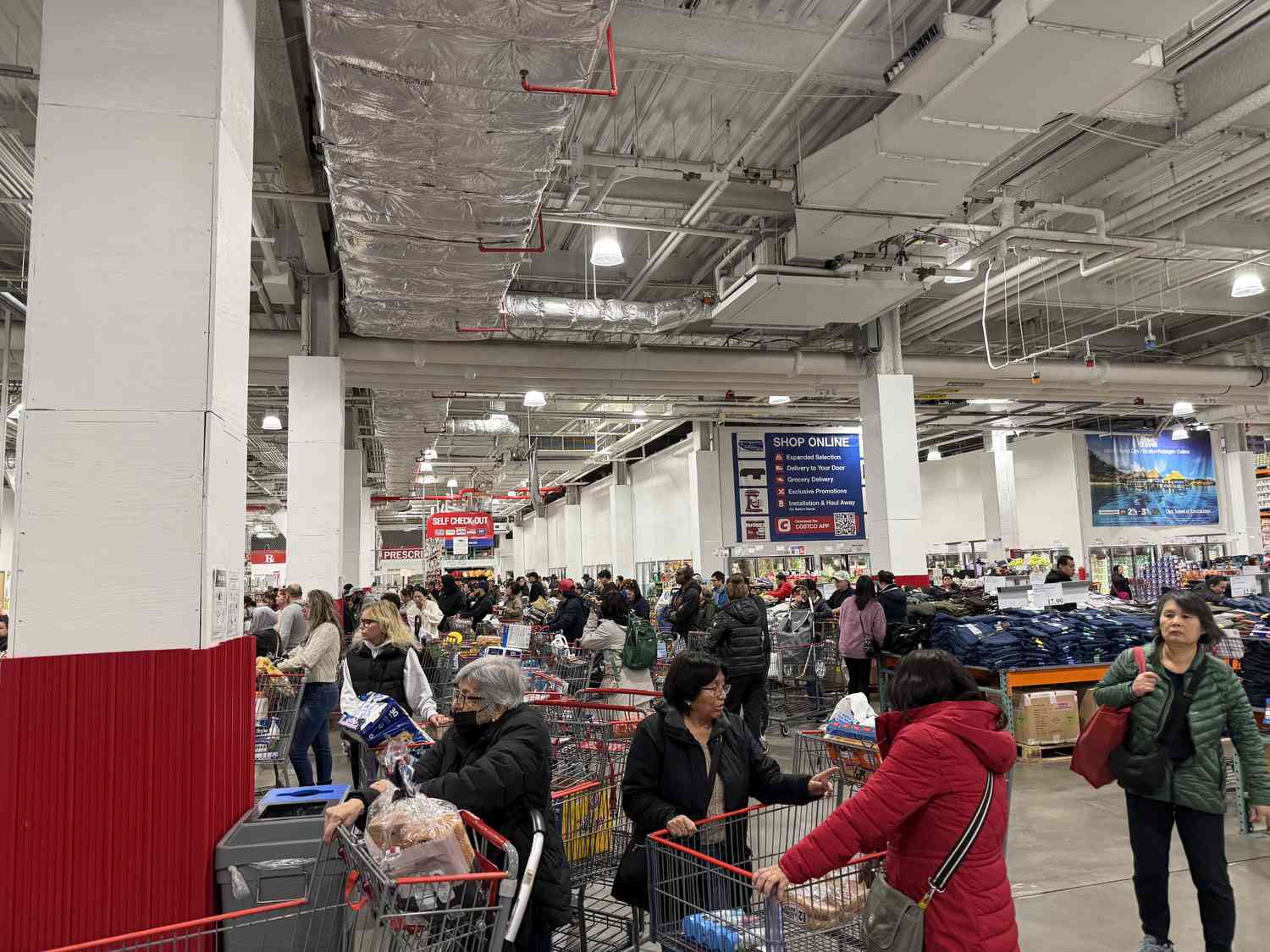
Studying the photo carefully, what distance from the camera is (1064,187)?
10.6 meters

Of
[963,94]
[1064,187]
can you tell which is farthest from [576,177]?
[1064,187]

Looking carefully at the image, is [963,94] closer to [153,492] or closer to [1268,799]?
[1268,799]

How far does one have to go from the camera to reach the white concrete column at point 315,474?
412 inches

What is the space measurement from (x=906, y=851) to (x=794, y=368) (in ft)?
40.0

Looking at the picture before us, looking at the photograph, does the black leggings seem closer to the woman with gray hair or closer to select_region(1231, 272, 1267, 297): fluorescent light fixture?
the woman with gray hair

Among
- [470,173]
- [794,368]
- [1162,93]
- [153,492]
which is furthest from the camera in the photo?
[794,368]

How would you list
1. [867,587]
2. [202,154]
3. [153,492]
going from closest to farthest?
1. [153,492]
2. [202,154]
3. [867,587]

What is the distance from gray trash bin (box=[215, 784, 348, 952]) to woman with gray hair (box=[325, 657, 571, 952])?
211mm

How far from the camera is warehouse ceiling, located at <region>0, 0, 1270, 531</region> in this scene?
5.52 m

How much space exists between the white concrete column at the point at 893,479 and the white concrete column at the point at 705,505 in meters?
8.33

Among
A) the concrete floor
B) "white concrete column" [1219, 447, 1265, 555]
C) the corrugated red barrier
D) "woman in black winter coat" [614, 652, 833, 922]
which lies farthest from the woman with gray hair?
"white concrete column" [1219, 447, 1265, 555]

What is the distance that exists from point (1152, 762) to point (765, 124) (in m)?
5.87

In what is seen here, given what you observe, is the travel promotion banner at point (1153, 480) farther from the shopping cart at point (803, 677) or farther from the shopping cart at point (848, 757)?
the shopping cart at point (848, 757)

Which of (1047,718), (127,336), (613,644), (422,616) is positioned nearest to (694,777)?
(127,336)
